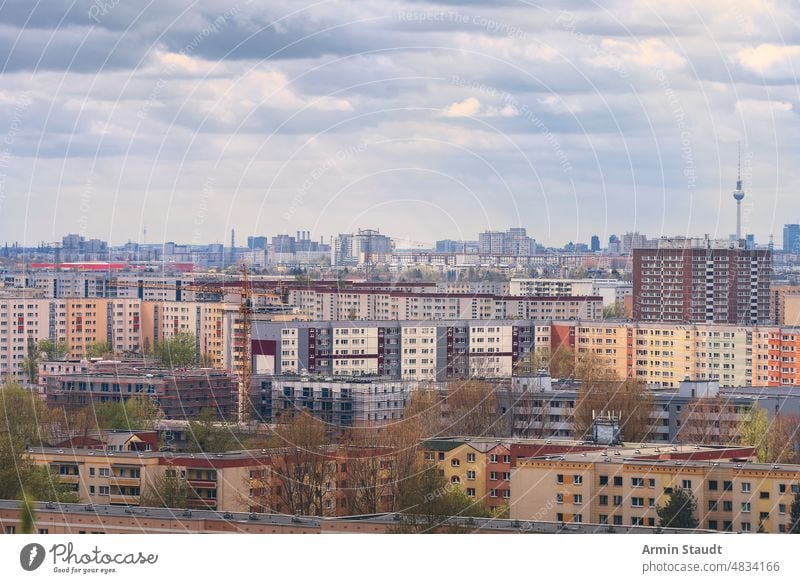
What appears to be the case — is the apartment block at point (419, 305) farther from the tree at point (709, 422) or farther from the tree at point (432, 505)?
the tree at point (432, 505)

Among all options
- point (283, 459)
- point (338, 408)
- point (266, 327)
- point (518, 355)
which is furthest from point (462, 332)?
point (283, 459)

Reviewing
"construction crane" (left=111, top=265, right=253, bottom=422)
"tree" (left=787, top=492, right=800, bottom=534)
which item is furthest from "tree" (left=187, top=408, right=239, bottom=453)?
"tree" (left=787, top=492, right=800, bottom=534)

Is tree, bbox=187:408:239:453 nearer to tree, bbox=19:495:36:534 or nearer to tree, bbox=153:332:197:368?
tree, bbox=19:495:36:534

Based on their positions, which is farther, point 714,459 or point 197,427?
point 197,427

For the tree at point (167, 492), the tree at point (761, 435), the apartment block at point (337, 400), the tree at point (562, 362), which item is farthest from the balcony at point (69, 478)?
the tree at point (562, 362)

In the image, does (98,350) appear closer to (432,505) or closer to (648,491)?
(648,491)

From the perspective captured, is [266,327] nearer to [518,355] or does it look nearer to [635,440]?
[518,355]
